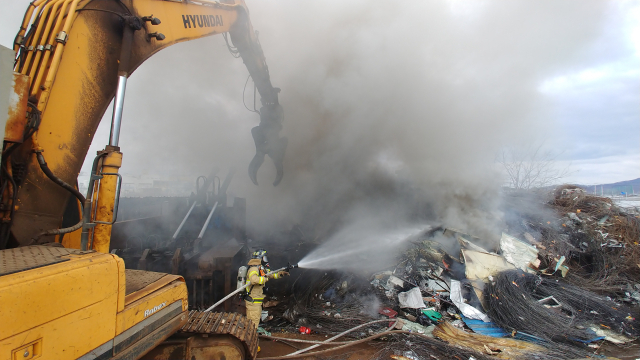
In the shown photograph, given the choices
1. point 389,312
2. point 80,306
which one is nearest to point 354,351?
point 389,312

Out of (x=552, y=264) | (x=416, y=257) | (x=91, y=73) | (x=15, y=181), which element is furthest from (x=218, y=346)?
(x=552, y=264)

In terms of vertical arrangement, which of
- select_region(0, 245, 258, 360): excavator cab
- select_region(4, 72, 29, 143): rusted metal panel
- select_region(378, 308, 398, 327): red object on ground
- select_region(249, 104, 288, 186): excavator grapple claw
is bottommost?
select_region(378, 308, 398, 327): red object on ground

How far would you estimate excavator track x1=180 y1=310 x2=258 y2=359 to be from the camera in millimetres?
2916

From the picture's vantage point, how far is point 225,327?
3.06m

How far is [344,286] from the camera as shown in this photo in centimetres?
636

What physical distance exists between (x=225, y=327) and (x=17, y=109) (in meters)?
2.51

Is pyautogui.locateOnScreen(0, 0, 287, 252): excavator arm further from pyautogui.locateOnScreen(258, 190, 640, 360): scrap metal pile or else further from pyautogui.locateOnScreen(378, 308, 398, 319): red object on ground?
pyautogui.locateOnScreen(378, 308, 398, 319): red object on ground

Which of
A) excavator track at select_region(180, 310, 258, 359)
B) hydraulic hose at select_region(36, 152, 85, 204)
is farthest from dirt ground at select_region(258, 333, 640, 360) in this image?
hydraulic hose at select_region(36, 152, 85, 204)

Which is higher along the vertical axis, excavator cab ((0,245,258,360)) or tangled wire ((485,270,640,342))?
excavator cab ((0,245,258,360))

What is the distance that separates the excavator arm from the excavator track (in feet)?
3.89

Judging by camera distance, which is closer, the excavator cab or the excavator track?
the excavator cab

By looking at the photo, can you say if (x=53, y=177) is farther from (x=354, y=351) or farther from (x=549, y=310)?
(x=549, y=310)

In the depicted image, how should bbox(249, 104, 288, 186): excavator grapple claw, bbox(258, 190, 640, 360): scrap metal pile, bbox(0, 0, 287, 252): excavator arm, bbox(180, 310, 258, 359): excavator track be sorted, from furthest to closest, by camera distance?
bbox(249, 104, 288, 186): excavator grapple claw < bbox(258, 190, 640, 360): scrap metal pile < bbox(180, 310, 258, 359): excavator track < bbox(0, 0, 287, 252): excavator arm

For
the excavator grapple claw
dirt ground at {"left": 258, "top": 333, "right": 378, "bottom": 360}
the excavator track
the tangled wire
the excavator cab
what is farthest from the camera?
the excavator grapple claw
